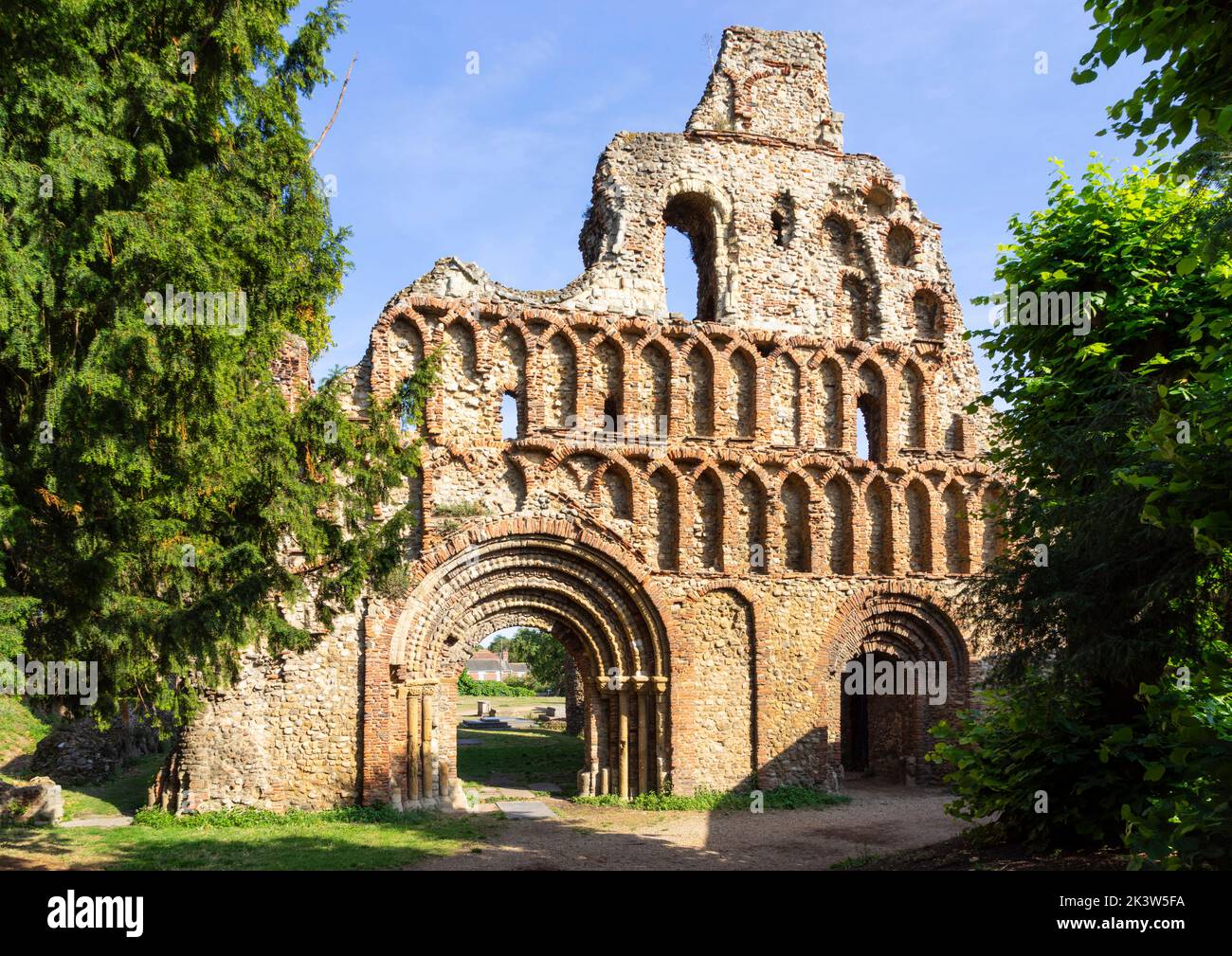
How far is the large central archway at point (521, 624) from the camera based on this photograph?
45.5ft

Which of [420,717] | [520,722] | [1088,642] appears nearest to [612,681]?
[420,717]

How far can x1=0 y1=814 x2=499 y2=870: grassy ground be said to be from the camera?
10250 mm

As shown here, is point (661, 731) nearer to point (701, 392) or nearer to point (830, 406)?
point (701, 392)

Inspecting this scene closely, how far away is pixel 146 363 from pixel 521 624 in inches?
373

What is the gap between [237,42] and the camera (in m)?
8.40

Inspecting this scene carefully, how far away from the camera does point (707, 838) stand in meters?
12.7

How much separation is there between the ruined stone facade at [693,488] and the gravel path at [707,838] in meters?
1.20

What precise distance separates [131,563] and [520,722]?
977 inches

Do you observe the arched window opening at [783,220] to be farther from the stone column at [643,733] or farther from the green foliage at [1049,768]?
the green foliage at [1049,768]

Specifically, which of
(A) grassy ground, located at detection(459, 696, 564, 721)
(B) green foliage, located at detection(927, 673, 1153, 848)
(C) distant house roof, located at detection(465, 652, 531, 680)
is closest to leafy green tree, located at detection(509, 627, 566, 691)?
(A) grassy ground, located at detection(459, 696, 564, 721)

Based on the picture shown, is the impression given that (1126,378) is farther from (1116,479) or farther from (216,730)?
(216,730)

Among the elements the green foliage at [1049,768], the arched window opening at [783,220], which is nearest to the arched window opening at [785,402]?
the arched window opening at [783,220]

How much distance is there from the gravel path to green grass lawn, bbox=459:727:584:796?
2.45 metres

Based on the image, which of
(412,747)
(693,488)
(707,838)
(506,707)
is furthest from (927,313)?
(506,707)
